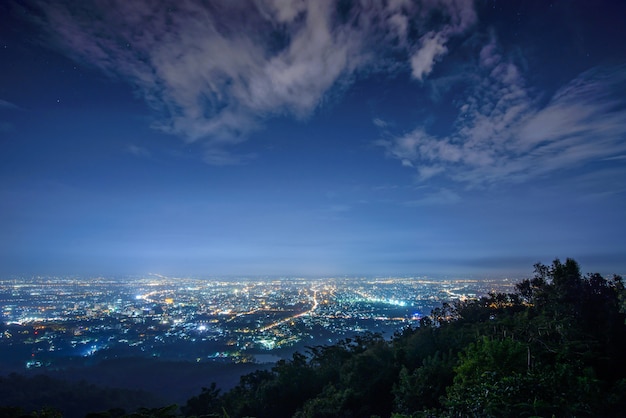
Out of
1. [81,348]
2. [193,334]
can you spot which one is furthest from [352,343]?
[81,348]

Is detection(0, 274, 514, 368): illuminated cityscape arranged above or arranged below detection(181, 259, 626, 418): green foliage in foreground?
below

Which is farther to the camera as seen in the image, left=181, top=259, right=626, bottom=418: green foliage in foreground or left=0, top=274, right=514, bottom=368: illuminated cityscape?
left=0, top=274, right=514, bottom=368: illuminated cityscape

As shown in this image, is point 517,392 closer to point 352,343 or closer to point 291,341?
point 352,343

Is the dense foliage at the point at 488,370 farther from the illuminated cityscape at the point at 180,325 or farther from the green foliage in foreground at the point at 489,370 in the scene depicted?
the illuminated cityscape at the point at 180,325

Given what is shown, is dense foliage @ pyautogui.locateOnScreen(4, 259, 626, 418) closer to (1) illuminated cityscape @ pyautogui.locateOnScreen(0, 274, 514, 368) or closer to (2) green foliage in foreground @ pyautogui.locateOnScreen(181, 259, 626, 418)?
(2) green foliage in foreground @ pyautogui.locateOnScreen(181, 259, 626, 418)

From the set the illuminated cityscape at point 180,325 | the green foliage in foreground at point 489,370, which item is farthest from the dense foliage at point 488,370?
the illuminated cityscape at point 180,325

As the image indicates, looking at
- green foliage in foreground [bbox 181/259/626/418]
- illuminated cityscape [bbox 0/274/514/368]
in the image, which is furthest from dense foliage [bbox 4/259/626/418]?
illuminated cityscape [bbox 0/274/514/368]
